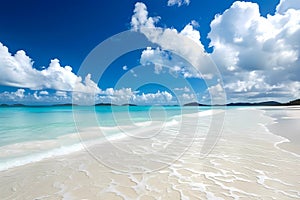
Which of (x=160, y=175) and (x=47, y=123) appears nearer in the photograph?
(x=160, y=175)

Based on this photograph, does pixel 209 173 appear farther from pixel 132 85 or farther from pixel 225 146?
pixel 132 85

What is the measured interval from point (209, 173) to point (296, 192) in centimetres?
174

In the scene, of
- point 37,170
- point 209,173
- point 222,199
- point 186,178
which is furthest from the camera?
point 37,170

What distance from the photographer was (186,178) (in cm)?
436

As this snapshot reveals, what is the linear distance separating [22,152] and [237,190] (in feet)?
24.2

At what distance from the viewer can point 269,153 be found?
6.28 meters

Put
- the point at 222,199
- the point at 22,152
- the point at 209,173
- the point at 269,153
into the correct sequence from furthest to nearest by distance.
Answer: the point at 22,152, the point at 269,153, the point at 209,173, the point at 222,199

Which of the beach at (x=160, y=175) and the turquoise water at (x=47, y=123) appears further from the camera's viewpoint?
the turquoise water at (x=47, y=123)

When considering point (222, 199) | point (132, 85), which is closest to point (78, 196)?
point (222, 199)

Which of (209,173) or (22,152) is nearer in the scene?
(209,173)

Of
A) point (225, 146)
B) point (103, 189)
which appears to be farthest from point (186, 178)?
point (225, 146)

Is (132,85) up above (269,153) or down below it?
above

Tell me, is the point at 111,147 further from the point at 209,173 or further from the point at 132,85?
the point at 132,85

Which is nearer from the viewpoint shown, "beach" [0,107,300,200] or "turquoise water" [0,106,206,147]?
"beach" [0,107,300,200]
